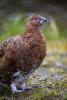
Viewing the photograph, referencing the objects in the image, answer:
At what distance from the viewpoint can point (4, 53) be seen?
848 centimetres

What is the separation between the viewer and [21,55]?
823cm

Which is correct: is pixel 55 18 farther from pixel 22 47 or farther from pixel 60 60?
pixel 22 47

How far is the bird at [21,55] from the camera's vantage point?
27.1ft

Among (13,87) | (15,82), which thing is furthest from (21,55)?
(13,87)

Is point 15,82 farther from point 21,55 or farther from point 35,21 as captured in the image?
point 35,21

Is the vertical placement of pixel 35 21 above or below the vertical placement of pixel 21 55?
above

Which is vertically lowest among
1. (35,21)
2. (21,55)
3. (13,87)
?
(13,87)

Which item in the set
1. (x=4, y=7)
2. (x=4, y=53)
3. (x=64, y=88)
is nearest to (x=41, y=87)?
(x=64, y=88)

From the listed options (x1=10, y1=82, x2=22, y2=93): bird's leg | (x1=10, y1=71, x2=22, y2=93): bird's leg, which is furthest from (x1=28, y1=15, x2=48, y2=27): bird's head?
(x1=10, y1=82, x2=22, y2=93): bird's leg

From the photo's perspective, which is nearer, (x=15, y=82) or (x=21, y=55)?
(x=21, y=55)

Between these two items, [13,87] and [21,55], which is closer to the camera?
[21,55]

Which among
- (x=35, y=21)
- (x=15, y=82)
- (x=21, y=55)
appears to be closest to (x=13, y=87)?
(x=15, y=82)

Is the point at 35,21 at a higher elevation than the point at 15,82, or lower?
higher

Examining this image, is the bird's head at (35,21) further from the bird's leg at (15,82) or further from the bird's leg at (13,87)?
the bird's leg at (13,87)
